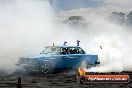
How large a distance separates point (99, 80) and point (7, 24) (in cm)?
2237

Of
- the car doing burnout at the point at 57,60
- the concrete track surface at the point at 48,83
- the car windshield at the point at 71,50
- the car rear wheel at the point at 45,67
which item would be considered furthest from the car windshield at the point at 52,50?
the concrete track surface at the point at 48,83

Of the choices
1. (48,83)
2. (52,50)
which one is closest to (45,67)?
(52,50)

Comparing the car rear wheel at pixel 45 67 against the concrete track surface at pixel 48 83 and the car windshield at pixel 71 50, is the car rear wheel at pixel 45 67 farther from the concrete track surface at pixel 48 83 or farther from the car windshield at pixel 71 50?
the concrete track surface at pixel 48 83

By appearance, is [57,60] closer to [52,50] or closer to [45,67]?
[45,67]

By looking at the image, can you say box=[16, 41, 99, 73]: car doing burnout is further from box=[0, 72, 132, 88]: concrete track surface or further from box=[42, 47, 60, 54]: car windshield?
box=[0, 72, 132, 88]: concrete track surface

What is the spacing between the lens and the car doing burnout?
22.4 metres

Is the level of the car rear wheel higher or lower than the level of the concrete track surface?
higher

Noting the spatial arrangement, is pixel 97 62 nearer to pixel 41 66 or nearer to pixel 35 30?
pixel 41 66

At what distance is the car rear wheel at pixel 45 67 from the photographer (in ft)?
73.7

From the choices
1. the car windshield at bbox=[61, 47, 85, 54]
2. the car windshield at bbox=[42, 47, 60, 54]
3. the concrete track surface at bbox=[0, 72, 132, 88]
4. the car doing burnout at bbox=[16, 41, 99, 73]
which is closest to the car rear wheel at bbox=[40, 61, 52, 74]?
the car doing burnout at bbox=[16, 41, 99, 73]

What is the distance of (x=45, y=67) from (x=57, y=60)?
2.81ft

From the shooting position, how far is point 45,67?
890 inches

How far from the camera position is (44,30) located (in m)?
39.8

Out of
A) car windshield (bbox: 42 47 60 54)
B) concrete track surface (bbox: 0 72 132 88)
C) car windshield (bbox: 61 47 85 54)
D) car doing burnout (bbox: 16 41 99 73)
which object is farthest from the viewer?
car windshield (bbox: 61 47 85 54)
